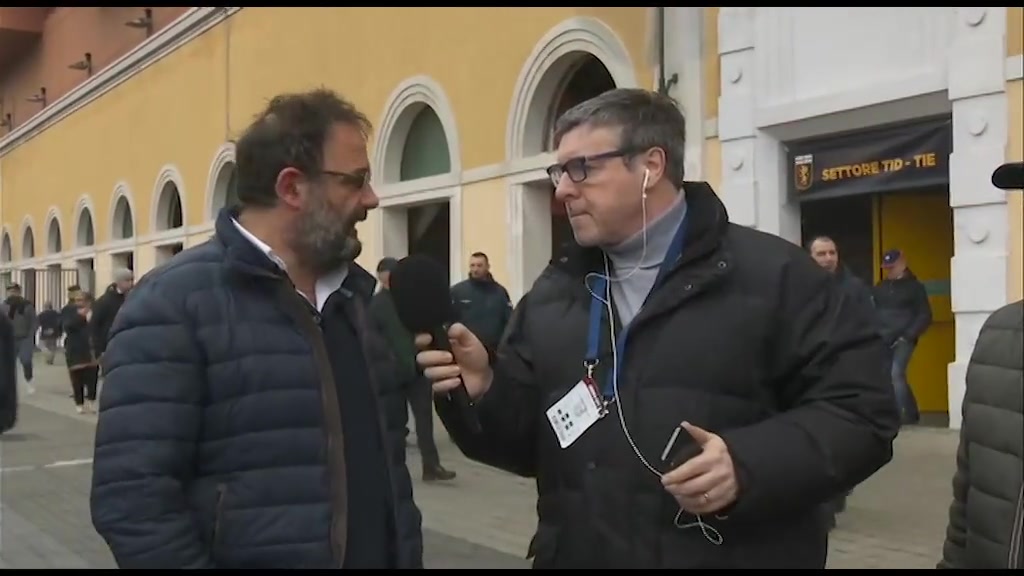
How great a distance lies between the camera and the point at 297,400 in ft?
7.80

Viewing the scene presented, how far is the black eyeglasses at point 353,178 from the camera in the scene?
8.31 feet

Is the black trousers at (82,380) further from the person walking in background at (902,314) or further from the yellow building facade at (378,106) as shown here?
the person walking in background at (902,314)

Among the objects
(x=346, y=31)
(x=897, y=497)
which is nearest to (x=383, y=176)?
(x=346, y=31)

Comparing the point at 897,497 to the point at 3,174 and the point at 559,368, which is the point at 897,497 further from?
the point at 3,174

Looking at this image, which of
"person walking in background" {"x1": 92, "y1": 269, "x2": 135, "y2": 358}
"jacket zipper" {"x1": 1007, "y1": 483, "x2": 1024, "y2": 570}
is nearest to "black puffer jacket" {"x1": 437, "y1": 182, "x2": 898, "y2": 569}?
"jacket zipper" {"x1": 1007, "y1": 483, "x2": 1024, "y2": 570}

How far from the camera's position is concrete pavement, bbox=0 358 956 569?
6.22 m

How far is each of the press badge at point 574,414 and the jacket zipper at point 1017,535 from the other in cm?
82

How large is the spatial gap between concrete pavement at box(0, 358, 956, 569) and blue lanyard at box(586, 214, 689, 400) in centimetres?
380

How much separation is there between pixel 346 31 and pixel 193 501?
16.2 metres

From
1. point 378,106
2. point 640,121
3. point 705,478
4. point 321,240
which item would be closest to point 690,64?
point 378,106

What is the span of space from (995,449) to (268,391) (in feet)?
4.85

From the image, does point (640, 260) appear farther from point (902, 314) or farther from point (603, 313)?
point (902, 314)

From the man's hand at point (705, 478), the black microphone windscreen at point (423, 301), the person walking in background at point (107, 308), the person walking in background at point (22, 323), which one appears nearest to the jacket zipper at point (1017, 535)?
the man's hand at point (705, 478)

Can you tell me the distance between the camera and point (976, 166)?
364 inches
